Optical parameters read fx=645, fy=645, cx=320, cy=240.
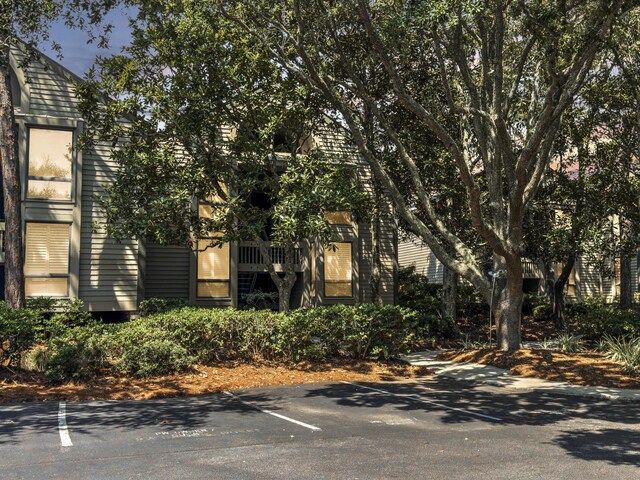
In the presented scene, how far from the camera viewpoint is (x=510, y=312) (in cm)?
1659

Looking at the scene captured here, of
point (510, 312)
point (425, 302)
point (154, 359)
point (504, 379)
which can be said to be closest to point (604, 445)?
point (504, 379)

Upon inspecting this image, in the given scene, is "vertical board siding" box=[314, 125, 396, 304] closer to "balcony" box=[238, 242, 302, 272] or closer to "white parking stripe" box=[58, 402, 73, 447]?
"balcony" box=[238, 242, 302, 272]

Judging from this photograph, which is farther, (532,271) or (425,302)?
(532,271)

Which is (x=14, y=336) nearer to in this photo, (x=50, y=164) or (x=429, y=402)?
(x=429, y=402)

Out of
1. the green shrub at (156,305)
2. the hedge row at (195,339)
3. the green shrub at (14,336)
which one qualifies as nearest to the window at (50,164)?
the green shrub at (156,305)

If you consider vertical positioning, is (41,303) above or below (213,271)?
below

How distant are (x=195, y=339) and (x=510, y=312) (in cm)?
798

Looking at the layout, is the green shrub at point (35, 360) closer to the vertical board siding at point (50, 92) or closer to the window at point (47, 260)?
the window at point (47, 260)

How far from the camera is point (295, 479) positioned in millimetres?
6617

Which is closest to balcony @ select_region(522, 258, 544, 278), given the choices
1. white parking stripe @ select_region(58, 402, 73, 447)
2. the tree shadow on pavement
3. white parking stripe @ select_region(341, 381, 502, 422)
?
white parking stripe @ select_region(341, 381, 502, 422)

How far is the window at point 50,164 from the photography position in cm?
2003

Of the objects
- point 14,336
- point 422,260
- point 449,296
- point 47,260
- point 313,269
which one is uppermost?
point 422,260

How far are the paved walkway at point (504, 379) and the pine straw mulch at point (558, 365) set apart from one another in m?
0.31

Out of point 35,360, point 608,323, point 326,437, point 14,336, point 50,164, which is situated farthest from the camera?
point 50,164
